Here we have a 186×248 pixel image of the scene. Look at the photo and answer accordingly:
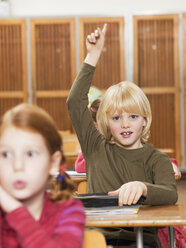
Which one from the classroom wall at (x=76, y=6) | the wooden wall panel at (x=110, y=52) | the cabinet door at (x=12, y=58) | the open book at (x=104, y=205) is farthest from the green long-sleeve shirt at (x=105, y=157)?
the classroom wall at (x=76, y=6)

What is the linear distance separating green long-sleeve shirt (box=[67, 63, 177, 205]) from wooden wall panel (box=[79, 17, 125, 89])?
5.31m

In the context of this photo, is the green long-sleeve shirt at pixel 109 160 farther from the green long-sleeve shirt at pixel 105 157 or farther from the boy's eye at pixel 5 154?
the boy's eye at pixel 5 154

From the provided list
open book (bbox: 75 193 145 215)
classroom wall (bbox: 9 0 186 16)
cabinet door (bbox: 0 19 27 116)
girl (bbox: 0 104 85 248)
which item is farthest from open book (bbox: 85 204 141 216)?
classroom wall (bbox: 9 0 186 16)

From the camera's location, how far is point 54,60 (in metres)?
7.67

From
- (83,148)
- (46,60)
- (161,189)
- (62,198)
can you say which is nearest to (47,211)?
(62,198)

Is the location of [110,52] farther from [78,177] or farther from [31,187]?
[31,187]

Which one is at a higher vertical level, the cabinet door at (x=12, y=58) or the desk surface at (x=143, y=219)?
the cabinet door at (x=12, y=58)

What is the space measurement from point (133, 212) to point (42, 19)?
20.4 feet

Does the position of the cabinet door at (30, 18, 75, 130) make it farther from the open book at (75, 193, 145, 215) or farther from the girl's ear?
the girl's ear

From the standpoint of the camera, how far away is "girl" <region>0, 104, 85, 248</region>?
1.24 metres

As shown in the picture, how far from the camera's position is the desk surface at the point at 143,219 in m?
1.65

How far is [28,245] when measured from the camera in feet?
3.89

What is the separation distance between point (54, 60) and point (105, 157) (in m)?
5.50

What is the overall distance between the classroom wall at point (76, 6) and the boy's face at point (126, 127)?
593 cm
